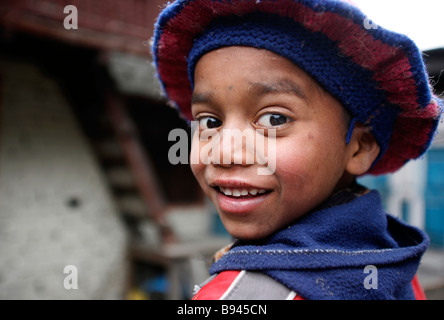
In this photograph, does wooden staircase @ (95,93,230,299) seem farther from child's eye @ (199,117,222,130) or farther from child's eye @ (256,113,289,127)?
child's eye @ (256,113,289,127)

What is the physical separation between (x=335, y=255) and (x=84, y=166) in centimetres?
463

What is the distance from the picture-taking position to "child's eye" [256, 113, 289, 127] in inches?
40.4

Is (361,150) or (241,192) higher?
(361,150)

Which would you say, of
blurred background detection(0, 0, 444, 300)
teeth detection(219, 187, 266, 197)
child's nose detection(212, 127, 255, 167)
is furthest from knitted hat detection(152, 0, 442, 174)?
blurred background detection(0, 0, 444, 300)

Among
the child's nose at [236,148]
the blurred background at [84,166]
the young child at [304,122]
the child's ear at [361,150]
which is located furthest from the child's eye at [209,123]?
the blurred background at [84,166]

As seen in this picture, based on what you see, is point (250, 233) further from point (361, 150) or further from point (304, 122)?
point (361, 150)

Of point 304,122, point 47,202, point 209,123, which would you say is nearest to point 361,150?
point 304,122

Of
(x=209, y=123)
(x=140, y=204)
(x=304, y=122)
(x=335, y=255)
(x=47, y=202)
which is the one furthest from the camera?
(x=140, y=204)

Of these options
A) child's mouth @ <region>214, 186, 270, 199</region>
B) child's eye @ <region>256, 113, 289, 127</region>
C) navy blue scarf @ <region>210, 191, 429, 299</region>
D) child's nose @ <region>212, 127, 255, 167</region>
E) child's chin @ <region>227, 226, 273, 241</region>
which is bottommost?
navy blue scarf @ <region>210, 191, 429, 299</region>

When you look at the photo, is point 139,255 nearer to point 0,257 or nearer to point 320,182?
point 0,257

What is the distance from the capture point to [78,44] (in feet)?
13.0

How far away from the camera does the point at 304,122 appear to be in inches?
40.4

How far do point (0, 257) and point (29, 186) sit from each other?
86cm

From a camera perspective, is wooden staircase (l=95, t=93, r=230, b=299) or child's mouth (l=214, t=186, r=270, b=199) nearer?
child's mouth (l=214, t=186, r=270, b=199)
